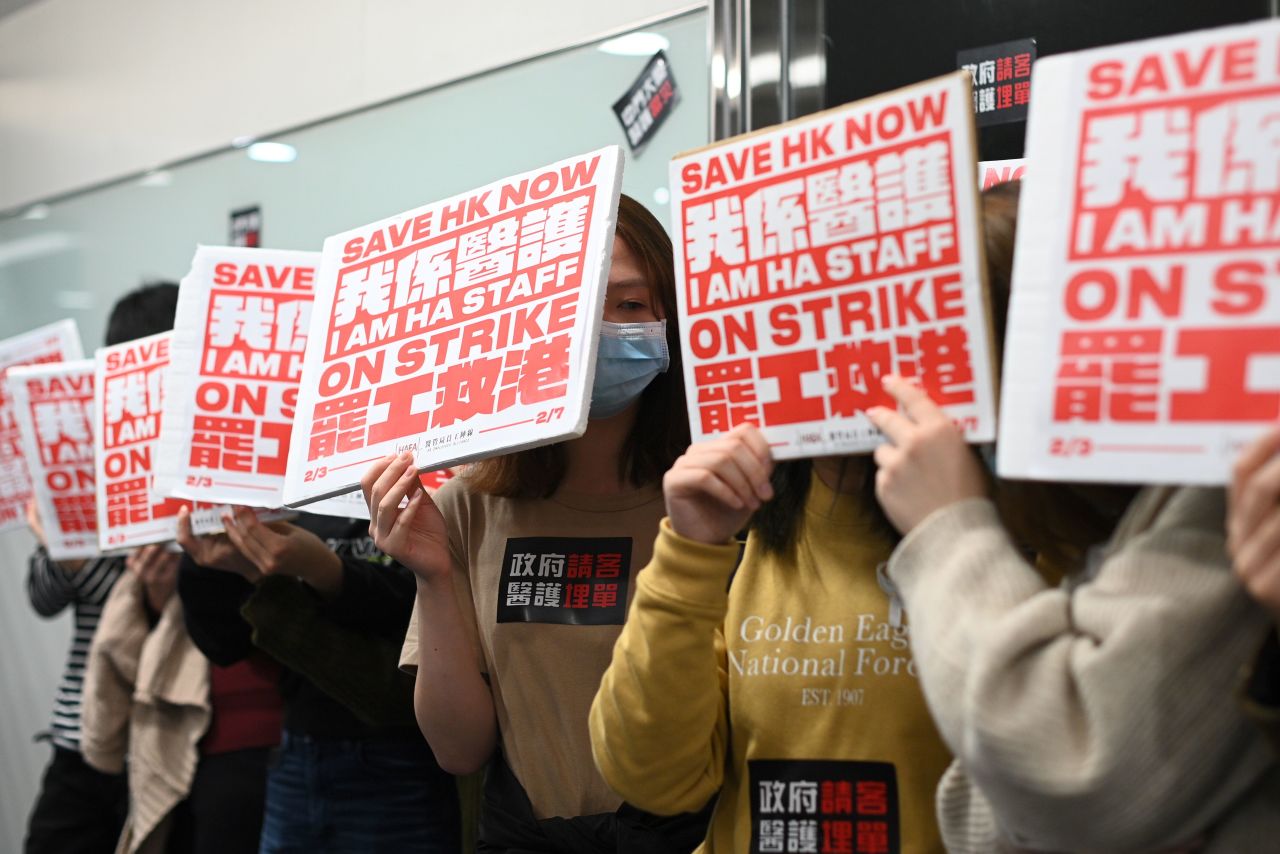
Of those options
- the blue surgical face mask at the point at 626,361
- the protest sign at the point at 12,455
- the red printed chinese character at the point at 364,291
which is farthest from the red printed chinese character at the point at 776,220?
the protest sign at the point at 12,455

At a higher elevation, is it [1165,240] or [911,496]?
[1165,240]

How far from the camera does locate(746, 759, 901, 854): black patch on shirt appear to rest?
118 centimetres

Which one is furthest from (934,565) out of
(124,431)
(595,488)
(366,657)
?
(124,431)

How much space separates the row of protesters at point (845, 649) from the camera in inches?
34.2

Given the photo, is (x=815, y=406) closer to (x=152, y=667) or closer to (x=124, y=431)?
(x=124, y=431)

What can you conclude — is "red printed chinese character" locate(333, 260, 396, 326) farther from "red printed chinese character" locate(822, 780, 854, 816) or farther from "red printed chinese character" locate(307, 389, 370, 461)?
"red printed chinese character" locate(822, 780, 854, 816)

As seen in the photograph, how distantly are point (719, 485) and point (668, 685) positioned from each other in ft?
0.64

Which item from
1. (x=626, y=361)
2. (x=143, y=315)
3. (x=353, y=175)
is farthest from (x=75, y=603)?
(x=626, y=361)

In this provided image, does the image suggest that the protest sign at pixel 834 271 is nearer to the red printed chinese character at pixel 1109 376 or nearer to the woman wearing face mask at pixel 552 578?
the red printed chinese character at pixel 1109 376

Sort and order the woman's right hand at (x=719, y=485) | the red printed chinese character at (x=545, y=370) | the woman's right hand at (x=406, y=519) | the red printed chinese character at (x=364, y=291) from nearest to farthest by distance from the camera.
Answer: the woman's right hand at (x=719, y=485) < the red printed chinese character at (x=545, y=370) < the woman's right hand at (x=406, y=519) < the red printed chinese character at (x=364, y=291)

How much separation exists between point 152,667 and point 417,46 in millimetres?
1532

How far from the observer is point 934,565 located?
97cm

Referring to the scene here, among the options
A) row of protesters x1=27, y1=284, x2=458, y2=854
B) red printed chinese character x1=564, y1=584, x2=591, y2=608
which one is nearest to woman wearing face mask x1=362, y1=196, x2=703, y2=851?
red printed chinese character x1=564, y1=584, x2=591, y2=608

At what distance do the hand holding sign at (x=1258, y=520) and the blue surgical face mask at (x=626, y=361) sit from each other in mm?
807
